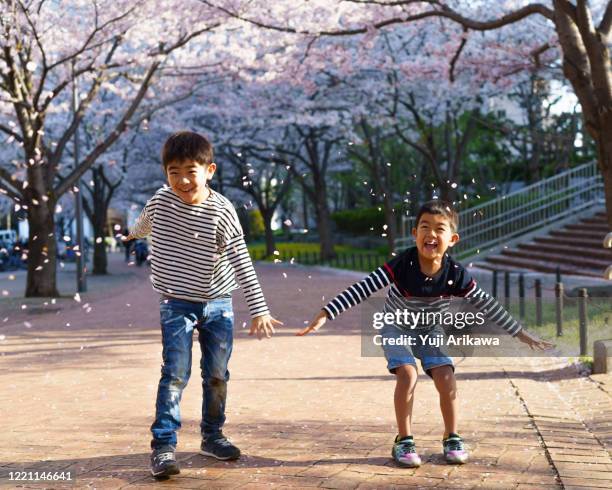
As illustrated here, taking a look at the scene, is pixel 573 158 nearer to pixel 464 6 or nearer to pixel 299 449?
pixel 464 6

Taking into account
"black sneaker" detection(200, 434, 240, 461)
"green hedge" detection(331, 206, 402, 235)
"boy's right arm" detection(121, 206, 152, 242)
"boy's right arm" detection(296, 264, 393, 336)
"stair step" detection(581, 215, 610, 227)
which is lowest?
"black sneaker" detection(200, 434, 240, 461)

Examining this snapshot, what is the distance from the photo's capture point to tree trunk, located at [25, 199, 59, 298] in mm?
20297

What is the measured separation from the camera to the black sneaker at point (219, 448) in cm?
501

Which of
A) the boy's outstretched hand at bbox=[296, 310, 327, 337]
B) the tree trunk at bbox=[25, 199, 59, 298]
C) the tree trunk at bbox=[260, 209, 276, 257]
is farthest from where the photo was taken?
the tree trunk at bbox=[260, 209, 276, 257]

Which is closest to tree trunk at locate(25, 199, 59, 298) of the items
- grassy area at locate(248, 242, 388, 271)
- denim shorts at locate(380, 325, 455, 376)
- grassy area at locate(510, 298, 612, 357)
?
grassy area at locate(248, 242, 388, 271)

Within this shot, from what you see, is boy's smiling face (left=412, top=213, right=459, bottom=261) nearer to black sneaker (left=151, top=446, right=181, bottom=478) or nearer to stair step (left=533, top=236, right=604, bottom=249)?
black sneaker (left=151, top=446, right=181, bottom=478)

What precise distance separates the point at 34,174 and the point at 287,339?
1060 centimetres

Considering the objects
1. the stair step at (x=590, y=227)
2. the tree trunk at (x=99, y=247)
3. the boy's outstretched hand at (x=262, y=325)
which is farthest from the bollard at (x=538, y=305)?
the tree trunk at (x=99, y=247)

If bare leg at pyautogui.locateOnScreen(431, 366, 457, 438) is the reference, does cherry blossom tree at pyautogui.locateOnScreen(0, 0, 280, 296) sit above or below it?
above

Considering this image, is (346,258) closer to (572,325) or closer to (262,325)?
(572,325)

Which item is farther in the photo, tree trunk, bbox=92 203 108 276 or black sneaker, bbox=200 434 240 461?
tree trunk, bbox=92 203 108 276

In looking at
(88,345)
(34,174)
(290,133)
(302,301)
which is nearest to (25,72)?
(34,174)

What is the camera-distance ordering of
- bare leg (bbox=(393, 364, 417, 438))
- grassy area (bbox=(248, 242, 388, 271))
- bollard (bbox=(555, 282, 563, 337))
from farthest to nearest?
grassy area (bbox=(248, 242, 388, 271))
bollard (bbox=(555, 282, 563, 337))
bare leg (bbox=(393, 364, 417, 438))

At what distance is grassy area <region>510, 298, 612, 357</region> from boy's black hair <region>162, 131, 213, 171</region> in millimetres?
5663
